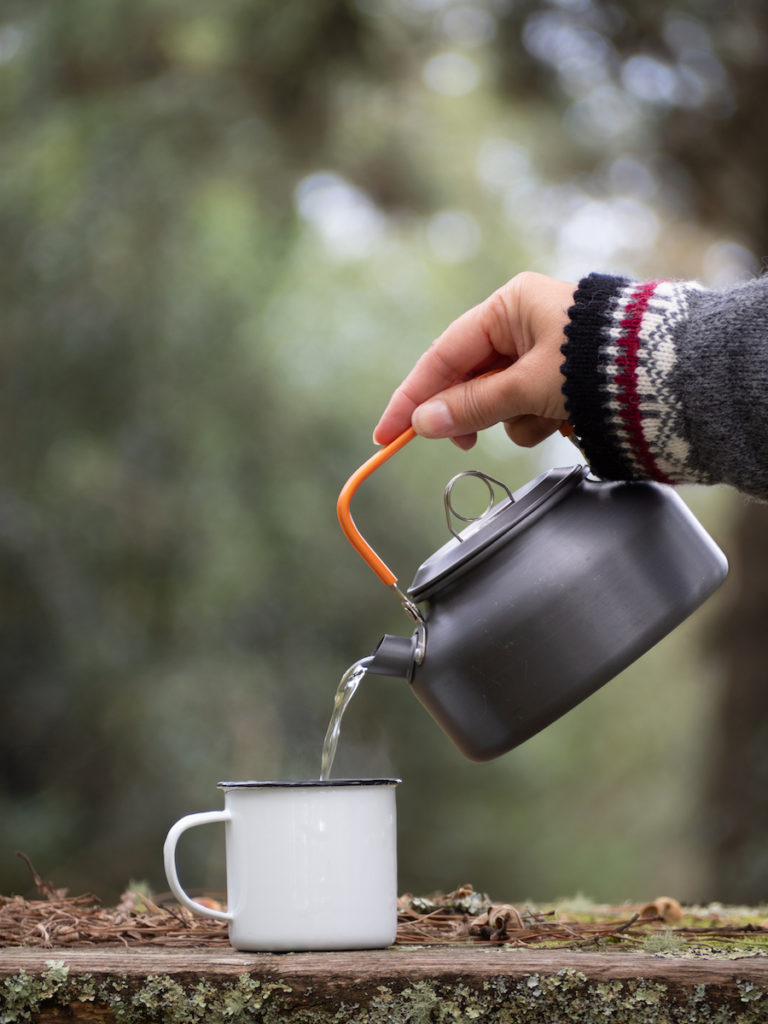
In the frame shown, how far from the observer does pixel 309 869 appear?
31.8 inches

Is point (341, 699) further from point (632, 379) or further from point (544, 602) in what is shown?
point (632, 379)

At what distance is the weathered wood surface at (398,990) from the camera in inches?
27.6

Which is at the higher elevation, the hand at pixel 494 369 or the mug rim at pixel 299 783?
the hand at pixel 494 369

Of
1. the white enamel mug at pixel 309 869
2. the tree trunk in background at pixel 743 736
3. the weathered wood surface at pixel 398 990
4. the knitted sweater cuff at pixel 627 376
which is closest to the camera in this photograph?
the weathered wood surface at pixel 398 990

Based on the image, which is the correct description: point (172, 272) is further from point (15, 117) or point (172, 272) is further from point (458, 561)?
point (458, 561)

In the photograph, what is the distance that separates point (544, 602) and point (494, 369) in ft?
1.03

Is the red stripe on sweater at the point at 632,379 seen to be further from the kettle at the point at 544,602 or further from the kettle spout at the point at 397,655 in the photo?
the kettle spout at the point at 397,655

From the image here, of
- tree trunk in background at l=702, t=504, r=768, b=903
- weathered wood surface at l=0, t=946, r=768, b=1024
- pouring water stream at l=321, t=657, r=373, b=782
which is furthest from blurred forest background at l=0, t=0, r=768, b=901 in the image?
weathered wood surface at l=0, t=946, r=768, b=1024

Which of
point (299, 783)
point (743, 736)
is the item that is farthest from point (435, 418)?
point (743, 736)

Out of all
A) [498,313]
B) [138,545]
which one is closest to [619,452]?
[498,313]

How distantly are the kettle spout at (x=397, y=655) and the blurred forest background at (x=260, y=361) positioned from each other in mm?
2677

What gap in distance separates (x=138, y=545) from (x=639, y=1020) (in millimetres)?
3255

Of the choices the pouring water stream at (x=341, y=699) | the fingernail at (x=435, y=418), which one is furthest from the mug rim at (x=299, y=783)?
the fingernail at (x=435, y=418)

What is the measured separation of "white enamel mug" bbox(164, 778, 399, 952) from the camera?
0.80 meters
